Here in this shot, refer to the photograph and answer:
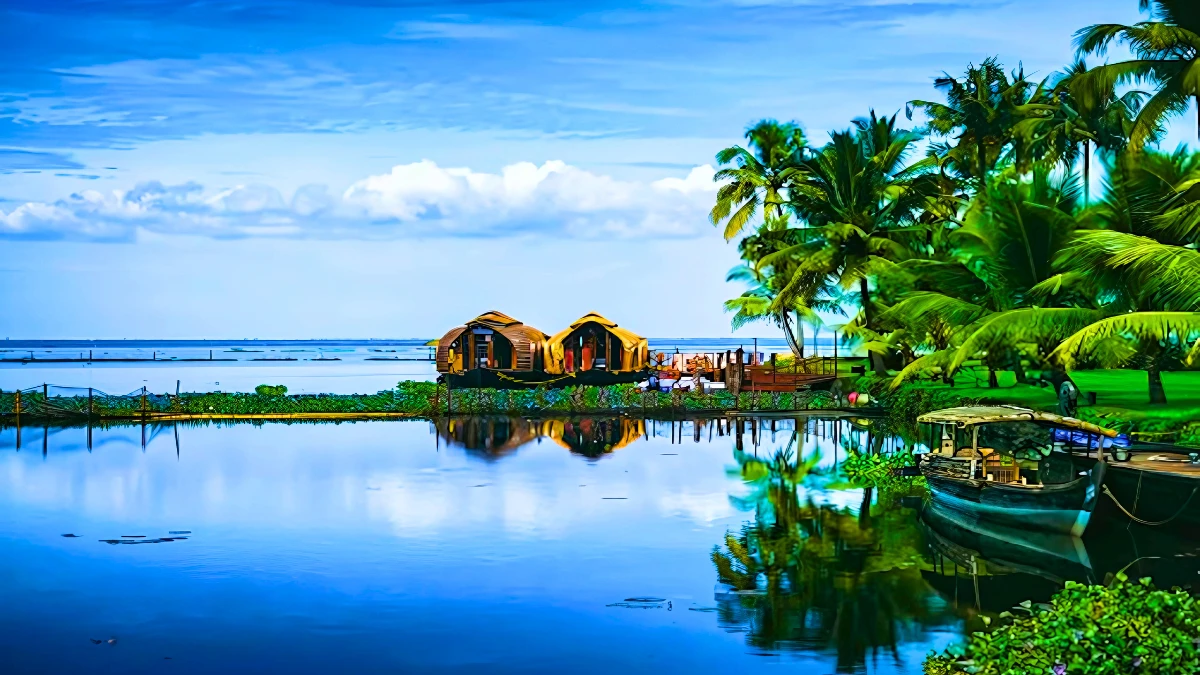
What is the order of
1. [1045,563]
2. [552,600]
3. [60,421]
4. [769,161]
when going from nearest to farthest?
[552,600]
[1045,563]
[60,421]
[769,161]

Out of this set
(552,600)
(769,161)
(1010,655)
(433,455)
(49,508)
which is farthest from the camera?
(769,161)

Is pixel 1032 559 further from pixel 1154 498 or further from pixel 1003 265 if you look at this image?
pixel 1003 265

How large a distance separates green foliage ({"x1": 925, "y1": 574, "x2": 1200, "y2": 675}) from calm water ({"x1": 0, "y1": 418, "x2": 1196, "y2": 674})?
11.7ft

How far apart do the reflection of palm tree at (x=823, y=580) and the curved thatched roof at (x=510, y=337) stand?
28.1m

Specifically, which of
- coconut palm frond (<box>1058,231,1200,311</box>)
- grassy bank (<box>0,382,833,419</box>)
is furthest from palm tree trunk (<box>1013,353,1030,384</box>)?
coconut palm frond (<box>1058,231,1200,311</box>)

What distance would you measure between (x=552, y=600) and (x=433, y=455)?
50.6ft

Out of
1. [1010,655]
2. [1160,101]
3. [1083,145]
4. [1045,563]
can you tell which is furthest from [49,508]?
[1083,145]

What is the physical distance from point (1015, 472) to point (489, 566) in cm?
853

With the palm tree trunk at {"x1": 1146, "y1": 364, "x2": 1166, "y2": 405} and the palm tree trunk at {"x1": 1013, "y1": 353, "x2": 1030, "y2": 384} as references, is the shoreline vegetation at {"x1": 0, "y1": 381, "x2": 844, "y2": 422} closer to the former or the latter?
the palm tree trunk at {"x1": 1013, "y1": 353, "x2": 1030, "y2": 384}

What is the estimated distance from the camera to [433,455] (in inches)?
1161

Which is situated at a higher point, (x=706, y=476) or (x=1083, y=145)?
(x=1083, y=145)

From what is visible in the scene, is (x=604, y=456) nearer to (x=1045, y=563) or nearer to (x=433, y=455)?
(x=433, y=455)

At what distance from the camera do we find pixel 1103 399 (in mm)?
30859

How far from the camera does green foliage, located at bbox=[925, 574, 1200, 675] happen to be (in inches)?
295
